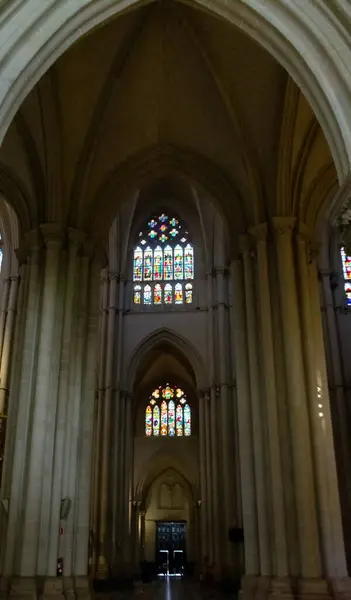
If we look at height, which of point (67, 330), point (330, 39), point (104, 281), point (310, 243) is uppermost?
point (104, 281)

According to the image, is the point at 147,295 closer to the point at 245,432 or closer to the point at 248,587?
the point at 245,432

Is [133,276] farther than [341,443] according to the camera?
Yes

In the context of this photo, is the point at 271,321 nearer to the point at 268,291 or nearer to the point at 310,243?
the point at 268,291

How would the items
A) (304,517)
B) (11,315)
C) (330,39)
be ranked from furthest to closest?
(11,315)
(304,517)
(330,39)

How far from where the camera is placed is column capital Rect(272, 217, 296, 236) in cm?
1257

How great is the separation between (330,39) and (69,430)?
8800 mm

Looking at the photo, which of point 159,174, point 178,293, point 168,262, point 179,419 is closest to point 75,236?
point 159,174

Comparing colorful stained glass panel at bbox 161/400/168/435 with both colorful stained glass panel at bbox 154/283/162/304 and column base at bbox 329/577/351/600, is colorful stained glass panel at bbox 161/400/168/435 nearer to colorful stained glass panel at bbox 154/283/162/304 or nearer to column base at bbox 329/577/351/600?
colorful stained glass panel at bbox 154/283/162/304

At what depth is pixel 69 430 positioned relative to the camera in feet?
39.3

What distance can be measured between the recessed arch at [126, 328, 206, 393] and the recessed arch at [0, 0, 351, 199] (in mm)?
16314

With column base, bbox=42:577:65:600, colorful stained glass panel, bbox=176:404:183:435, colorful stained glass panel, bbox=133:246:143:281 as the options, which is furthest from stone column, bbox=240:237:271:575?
colorful stained glass panel, bbox=176:404:183:435

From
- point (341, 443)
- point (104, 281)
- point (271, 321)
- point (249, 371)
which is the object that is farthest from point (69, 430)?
point (104, 281)

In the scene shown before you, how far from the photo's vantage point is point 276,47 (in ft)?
23.4

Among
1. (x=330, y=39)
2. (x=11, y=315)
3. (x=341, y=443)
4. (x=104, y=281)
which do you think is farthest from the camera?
(x=104, y=281)
